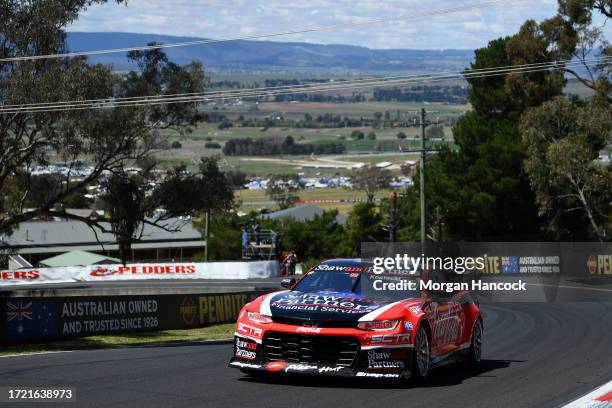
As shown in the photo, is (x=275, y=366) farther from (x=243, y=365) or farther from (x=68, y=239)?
(x=68, y=239)

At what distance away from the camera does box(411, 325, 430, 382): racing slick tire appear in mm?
10633

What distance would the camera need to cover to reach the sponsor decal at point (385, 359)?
33.9 ft

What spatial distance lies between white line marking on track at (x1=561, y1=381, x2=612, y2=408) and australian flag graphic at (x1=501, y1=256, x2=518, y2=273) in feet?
89.4

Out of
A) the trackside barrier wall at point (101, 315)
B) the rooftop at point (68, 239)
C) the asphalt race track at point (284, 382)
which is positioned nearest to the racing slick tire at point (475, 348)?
the asphalt race track at point (284, 382)

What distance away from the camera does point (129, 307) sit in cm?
2189

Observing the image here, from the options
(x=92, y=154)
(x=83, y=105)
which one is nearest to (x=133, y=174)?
(x=92, y=154)

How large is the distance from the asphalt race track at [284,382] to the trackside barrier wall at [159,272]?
41.6 m

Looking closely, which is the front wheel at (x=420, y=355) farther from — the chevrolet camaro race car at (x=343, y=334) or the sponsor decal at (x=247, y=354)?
the sponsor decal at (x=247, y=354)

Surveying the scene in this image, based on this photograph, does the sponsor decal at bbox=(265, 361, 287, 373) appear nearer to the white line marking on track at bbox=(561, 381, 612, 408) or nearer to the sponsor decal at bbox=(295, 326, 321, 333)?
the sponsor decal at bbox=(295, 326, 321, 333)

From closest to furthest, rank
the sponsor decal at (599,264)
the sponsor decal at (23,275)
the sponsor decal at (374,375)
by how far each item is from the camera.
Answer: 1. the sponsor decal at (374,375)
2. the sponsor decal at (599,264)
3. the sponsor decal at (23,275)

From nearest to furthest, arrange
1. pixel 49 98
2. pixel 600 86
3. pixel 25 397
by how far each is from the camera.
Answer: pixel 25 397 → pixel 49 98 → pixel 600 86

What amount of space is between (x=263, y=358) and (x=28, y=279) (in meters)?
46.7

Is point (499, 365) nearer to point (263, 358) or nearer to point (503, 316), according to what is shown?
point (263, 358)

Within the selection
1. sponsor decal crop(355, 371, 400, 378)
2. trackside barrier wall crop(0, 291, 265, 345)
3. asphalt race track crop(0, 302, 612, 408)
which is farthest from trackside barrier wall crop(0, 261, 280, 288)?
sponsor decal crop(355, 371, 400, 378)
